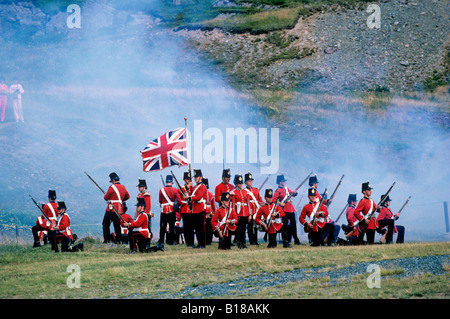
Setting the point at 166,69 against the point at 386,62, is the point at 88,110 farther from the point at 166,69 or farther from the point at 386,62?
the point at 386,62

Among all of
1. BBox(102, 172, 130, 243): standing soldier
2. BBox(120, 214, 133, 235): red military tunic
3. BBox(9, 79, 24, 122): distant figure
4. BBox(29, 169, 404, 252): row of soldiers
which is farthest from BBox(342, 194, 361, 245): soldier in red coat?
BBox(9, 79, 24, 122): distant figure

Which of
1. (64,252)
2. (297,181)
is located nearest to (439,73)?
(297,181)

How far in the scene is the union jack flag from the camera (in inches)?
666

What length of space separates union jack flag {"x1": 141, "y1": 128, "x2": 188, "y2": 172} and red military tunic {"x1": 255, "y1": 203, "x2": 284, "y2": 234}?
2304 mm

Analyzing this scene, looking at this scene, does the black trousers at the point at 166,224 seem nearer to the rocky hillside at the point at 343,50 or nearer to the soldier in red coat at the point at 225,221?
the soldier in red coat at the point at 225,221

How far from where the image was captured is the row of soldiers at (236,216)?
16.8m

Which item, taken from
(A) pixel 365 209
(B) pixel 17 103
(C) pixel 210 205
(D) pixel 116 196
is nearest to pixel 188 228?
(C) pixel 210 205

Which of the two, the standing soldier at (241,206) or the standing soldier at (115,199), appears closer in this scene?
the standing soldier at (241,206)

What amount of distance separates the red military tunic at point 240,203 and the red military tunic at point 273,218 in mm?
344

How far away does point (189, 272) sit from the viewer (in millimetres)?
13227

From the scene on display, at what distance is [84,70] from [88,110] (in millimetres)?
12403

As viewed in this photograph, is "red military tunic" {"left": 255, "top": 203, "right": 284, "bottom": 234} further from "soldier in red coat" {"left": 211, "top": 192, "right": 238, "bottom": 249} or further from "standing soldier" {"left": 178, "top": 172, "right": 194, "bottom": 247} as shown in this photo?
"standing soldier" {"left": 178, "top": 172, "right": 194, "bottom": 247}

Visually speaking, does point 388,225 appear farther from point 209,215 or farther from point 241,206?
point 209,215

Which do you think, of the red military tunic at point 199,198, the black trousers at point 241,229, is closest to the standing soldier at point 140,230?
the red military tunic at point 199,198
